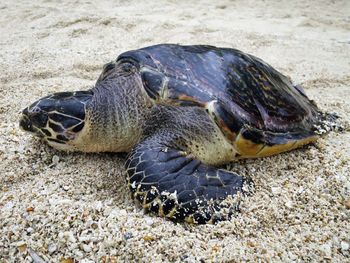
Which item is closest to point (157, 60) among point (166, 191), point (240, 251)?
point (166, 191)

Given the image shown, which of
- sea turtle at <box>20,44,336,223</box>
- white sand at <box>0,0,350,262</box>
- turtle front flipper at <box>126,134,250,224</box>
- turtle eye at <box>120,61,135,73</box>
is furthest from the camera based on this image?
turtle eye at <box>120,61,135,73</box>

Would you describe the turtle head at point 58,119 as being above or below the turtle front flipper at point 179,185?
→ above

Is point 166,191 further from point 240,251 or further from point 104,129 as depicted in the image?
point 104,129

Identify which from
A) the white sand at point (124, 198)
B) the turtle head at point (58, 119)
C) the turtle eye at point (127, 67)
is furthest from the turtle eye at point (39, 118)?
the turtle eye at point (127, 67)

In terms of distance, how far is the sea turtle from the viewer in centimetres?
178

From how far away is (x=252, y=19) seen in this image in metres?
5.07

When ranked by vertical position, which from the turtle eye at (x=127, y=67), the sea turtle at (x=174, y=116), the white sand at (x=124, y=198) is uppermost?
the turtle eye at (x=127, y=67)

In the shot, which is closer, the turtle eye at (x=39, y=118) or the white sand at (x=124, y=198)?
the white sand at (x=124, y=198)

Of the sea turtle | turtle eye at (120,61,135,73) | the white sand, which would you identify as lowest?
the white sand

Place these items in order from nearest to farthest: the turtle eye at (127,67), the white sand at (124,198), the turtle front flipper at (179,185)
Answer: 1. the white sand at (124,198)
2. the turtle front flipper at (179,185)
3. the turtle eye at (127,67)

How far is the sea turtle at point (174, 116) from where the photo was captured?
1.78m

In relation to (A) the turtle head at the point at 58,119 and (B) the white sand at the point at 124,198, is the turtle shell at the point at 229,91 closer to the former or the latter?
(B) the white sand at the point at 124,198

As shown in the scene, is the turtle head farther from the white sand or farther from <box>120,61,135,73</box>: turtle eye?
<box>120,61,135,73</box>: turtle eye

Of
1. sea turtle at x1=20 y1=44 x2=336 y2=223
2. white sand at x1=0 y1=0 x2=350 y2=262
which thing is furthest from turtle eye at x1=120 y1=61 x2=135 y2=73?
white sand at x1=0 y1=0 x2=350 y2=262
